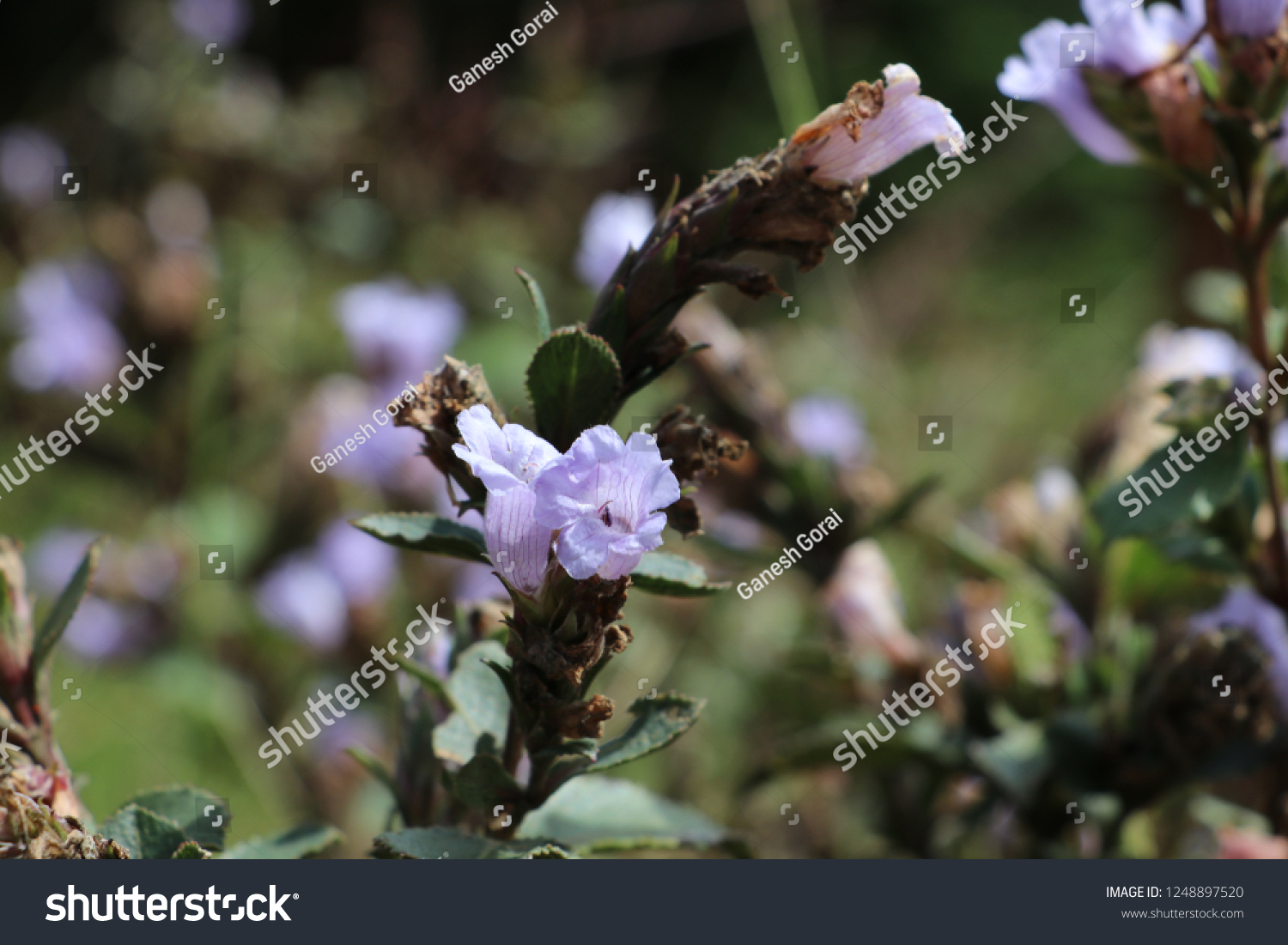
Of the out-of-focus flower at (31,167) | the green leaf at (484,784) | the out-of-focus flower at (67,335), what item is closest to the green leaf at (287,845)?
the green leaf at (484,784)

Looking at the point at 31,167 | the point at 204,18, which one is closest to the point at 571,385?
the point at 204,18

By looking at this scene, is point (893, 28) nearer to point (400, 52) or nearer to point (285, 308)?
point (400, 52)

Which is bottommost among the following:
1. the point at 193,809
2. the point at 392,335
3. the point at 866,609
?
the point at 866,609

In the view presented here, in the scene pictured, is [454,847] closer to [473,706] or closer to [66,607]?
[473,706]

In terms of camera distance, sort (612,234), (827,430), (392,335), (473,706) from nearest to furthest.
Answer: (473,706)
(612,234)
(827,430)
(392,335)

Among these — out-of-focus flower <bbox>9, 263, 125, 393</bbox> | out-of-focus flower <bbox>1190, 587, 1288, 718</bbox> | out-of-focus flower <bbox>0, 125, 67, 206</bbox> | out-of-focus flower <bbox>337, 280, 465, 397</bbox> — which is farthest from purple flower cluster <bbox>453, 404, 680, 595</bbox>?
out-of-focus flower <bbox>0, 125, 67, 206</bbox>
